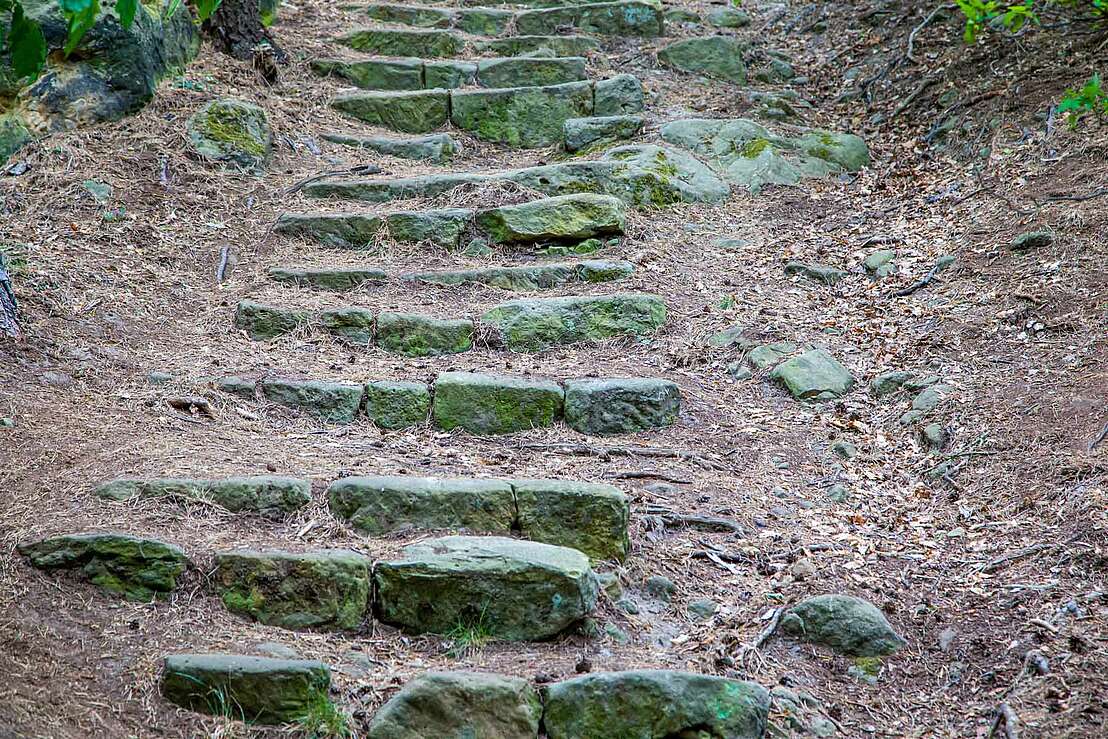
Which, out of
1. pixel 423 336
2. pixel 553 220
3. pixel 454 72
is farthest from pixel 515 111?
pixel 423 336

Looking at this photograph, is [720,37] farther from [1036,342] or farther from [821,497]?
[821,497]

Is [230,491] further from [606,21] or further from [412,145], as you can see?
[606,21]

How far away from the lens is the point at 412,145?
7105 millimetres

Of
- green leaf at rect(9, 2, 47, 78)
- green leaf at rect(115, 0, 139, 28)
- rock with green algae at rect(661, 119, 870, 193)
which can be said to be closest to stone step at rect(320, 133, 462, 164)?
rock with green algae at rect(661, 119, 870, 193)

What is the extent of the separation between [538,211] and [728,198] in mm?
1664

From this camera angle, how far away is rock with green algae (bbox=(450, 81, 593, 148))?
747 centimetres

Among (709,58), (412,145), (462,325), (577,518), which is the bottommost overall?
(577,518)

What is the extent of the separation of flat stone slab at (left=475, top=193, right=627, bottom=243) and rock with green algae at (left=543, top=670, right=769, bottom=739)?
145 inches

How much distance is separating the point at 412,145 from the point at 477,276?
6.65 ft

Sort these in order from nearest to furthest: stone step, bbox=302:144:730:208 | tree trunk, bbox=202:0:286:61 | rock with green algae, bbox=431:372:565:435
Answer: rock with green algae, bbox=431:372:565:435, stone step, bbox=302:144:730:208, tree trunk, bbox=202:0:286:61

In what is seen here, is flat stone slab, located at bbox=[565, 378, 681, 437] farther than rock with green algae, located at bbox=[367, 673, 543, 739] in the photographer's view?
Yes

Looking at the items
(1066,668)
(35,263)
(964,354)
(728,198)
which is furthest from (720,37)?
(1066,668)

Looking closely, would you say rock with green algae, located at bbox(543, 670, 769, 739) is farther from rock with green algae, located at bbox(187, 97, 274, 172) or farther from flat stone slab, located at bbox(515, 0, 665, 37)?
flat stone slab, located at bbox(515, 0, 665, 37)

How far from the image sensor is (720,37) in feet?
27.9
